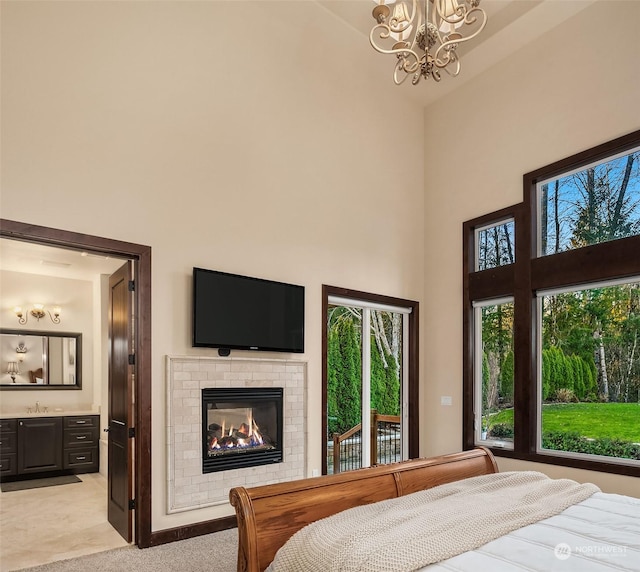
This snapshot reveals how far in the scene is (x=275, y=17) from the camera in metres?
5.14

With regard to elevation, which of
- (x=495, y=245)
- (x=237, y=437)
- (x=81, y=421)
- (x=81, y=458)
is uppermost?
(x=495, y=245)

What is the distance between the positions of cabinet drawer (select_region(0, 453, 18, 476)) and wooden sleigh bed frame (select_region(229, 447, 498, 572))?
5.73m

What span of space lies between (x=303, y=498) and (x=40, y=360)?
6.53 meters

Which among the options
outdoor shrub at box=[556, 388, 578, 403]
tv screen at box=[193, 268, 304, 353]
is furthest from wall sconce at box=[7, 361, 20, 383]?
outdoor shrub at box=[556, 388, 578, 403]

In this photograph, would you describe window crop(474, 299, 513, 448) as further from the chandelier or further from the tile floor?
the tile floor

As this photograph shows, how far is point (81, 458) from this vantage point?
7.10 metres

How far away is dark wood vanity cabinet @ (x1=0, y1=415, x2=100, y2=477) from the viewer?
21.7ft

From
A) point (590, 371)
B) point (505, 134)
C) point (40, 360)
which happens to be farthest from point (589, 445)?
point (40, 360)

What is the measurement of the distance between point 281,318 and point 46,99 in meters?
2.54

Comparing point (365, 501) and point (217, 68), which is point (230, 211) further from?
point (365, 501)

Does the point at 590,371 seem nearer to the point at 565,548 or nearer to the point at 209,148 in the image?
the point at 565,548

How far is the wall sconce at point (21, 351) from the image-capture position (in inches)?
290

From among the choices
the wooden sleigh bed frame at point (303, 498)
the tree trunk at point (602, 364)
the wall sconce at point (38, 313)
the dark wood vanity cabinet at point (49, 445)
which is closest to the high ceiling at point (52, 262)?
the wall sconce at point (38, 313)

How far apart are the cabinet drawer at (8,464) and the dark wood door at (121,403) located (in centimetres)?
291
